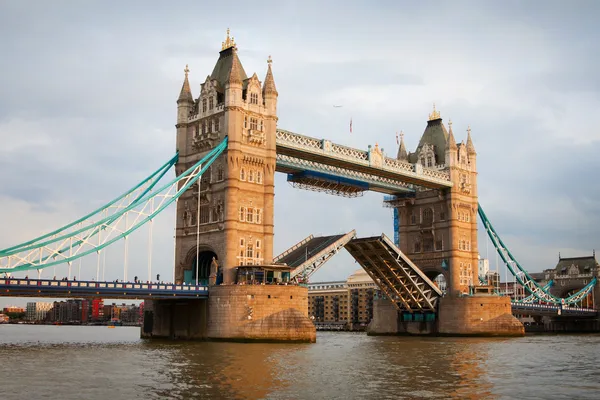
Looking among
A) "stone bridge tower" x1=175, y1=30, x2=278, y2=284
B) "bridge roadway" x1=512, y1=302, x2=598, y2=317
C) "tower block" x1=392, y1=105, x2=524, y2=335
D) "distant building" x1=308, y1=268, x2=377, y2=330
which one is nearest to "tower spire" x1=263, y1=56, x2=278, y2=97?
"stone bridge tower" x1=175, y1=30, x2=278, y2=284

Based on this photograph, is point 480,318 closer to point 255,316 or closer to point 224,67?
point 255,316

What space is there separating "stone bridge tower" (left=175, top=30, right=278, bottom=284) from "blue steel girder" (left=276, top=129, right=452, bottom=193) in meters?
4.16

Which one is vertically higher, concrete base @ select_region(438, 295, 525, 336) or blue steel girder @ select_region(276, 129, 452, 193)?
blue steel girder @ select_region(276, 129, 452, 193)

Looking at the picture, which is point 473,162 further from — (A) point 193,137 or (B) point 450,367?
(B) point 450,367

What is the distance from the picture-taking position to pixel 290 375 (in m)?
36.6

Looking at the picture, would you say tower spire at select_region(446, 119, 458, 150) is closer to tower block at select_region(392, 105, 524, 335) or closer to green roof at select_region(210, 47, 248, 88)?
tower block at select_region(392, 105, 524, 335)

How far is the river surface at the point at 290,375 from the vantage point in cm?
2961

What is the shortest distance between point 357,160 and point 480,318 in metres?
26.8

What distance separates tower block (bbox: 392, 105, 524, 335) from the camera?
92500mm

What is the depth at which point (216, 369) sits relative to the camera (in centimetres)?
3866

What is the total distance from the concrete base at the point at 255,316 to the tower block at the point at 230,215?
0.29ft

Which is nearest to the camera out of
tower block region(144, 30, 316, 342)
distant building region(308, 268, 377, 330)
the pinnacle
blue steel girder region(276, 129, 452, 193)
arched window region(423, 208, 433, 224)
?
tower block region(144, 30, 316, 342)

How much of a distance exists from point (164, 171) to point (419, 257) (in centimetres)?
4293

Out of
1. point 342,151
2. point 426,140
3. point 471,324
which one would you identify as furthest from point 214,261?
point 426,140
